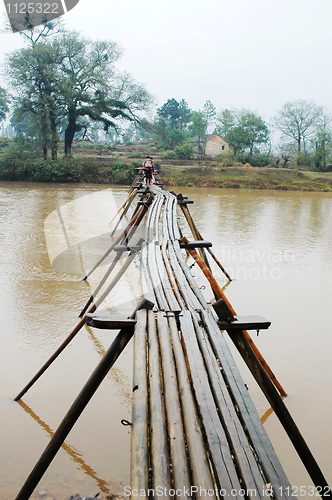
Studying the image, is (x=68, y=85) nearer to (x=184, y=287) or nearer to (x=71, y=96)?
(x=71, y=96)

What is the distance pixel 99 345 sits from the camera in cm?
319

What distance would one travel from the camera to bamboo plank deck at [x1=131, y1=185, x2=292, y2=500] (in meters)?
1.01

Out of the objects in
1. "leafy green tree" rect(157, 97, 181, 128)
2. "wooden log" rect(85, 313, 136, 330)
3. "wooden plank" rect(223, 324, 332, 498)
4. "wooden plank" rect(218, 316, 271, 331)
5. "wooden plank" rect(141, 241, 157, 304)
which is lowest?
"wooden plank" rect(223, 324, 332, 498)

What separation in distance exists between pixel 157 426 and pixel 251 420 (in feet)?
1.11

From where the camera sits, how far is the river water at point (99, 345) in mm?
1995

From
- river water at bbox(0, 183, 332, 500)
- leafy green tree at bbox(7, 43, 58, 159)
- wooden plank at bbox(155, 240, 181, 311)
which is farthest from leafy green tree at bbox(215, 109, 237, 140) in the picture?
wooden plank at bbox(155, 240, 181, 311)

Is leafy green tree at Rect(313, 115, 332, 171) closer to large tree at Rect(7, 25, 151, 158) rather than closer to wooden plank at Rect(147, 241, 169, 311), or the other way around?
large tree at Rect(7, 25, 151, 158)

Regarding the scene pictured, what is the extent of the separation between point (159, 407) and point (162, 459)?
0.62 ft

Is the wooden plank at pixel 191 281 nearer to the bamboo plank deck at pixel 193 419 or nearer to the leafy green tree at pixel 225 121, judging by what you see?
the bamboo plank deck at pixel 193 419

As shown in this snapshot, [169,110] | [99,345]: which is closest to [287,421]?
[99,345]

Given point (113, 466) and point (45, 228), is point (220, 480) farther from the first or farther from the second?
point (45, 228)

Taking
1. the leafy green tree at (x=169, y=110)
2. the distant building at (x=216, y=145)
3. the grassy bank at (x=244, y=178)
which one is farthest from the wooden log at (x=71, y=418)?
the leafy green tree at (x=169, y=110)

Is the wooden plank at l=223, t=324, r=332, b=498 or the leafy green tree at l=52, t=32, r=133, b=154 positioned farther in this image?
the leafy green tree at l=52, t=32, r=133, b=154

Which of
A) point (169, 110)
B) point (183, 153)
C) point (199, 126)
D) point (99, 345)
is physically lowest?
point (99, 345)
